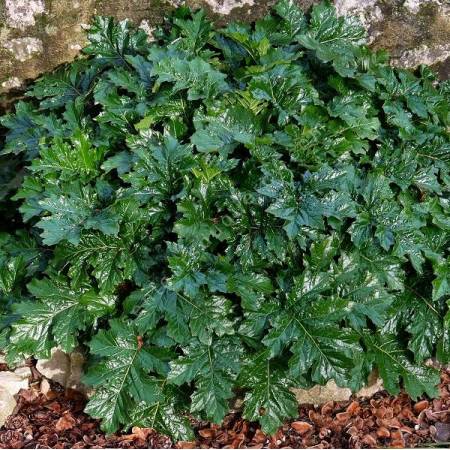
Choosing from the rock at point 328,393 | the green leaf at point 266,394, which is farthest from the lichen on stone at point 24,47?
the rock at point 328,393

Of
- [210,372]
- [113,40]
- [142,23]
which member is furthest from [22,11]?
[210,372]

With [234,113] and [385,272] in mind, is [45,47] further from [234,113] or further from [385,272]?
[385,272]

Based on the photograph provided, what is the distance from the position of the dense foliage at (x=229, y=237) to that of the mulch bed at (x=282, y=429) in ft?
0.51

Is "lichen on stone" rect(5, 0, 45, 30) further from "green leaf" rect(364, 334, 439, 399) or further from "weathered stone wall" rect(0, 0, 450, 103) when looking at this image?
"green leaf" rect(364, 334, 439, 399)

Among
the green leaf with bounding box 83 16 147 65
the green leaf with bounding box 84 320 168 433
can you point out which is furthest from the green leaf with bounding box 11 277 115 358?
the green leaf with bounding box 83 16 147 65

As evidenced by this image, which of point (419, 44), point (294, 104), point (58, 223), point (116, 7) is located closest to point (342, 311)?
A: point (294, 104)

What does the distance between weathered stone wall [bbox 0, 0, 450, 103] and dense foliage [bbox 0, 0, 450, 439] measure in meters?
0.26

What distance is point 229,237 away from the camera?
283 centimetres

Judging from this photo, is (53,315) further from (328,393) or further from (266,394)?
(328,393)

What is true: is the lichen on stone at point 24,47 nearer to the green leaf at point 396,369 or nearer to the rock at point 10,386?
the rock at point 10,386

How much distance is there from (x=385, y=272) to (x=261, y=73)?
1.00m

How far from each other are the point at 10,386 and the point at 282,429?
48.7 inches

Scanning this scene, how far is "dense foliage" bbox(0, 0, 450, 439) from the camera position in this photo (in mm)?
2801

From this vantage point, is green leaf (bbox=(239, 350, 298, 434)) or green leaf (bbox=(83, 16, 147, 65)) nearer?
green leaf (bbox=(239, 350, 298, 434))
